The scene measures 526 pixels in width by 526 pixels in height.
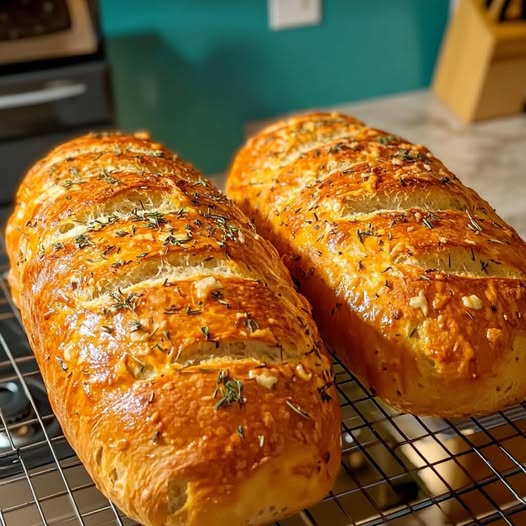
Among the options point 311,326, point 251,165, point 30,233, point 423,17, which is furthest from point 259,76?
point 311,326

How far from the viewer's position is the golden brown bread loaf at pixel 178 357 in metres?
0.81

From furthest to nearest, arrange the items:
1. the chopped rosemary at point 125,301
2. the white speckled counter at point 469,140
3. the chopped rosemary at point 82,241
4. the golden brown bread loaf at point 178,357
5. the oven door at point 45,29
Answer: the white speckled counter at point 469,140
the oven door at point 45,29
the chopped rosemary at point 82,241
the chopped rosemary at point 125,301
the golden brown bread loaf at point 178,357

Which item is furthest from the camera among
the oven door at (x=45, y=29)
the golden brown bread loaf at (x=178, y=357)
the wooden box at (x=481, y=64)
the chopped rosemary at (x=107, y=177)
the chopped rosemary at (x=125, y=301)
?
the wooden box at (x=481, y=64)

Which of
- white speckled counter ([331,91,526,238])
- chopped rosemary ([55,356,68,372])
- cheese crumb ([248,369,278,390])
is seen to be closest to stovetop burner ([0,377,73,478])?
chopped rosemary ([55,356,68,372])

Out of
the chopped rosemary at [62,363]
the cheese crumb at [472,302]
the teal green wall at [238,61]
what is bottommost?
the teal green wall at [238,61]

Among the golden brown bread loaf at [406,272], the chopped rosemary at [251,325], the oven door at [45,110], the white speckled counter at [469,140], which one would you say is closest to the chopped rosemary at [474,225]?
the golden brown bread loaf at [406,272]

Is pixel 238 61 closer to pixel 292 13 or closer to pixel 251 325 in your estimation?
pixel 292 13

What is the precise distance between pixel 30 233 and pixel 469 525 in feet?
2.44

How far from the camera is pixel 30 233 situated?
1167 millimetres

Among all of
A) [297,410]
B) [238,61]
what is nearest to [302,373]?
[297,410]

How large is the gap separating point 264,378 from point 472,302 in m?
0.30

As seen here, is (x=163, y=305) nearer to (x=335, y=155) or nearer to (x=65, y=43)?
(x=335, y=155)

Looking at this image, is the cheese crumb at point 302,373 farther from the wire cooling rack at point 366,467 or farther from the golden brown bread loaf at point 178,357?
the wire cooling rack at point 366,467

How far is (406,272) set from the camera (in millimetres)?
1010
